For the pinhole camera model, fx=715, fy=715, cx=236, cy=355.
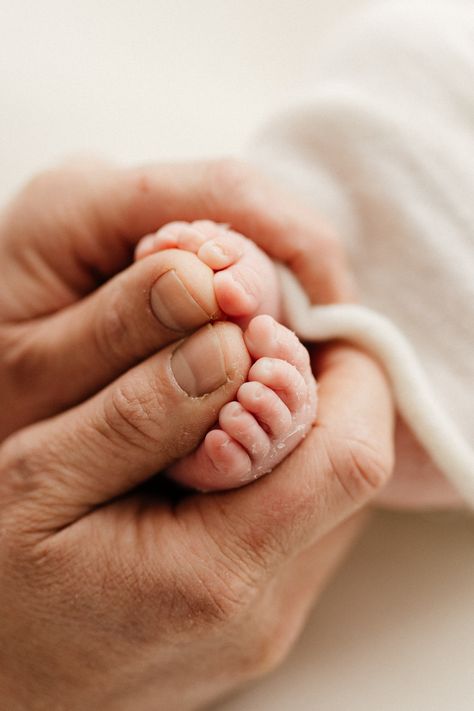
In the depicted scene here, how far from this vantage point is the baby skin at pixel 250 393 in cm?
50

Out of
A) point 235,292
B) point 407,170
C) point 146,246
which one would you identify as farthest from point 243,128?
point 235,292

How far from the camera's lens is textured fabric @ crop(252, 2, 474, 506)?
707mm

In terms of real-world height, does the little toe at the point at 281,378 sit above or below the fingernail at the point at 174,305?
below

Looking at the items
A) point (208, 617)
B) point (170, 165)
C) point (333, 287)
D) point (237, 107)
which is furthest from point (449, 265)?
point (237, 107)

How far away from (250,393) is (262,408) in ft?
0.04

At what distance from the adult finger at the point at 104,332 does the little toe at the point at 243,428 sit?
72 millimetres

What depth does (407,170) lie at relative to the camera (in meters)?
0.72

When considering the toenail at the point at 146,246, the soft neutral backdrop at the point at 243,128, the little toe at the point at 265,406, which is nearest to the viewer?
the little toe at the point at 265,406

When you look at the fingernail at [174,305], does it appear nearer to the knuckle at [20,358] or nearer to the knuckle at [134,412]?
the knuckle at [134,412]

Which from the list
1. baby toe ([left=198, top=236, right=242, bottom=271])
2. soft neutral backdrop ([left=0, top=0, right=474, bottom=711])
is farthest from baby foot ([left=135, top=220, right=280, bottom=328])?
soft neutral backdrop ([left=0, top=0, right=474, bottom=711])

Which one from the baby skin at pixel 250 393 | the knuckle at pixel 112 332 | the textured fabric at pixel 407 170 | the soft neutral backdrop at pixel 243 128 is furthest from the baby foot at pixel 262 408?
the soft neutral backdrop at pixel 243 128

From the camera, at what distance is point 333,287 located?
688mm

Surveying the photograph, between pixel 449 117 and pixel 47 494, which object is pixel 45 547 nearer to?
pixel 47 494

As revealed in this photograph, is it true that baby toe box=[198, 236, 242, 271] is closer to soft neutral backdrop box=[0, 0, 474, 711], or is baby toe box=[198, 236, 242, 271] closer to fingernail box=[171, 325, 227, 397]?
fingernail box=[171, 325, 227, 397]
